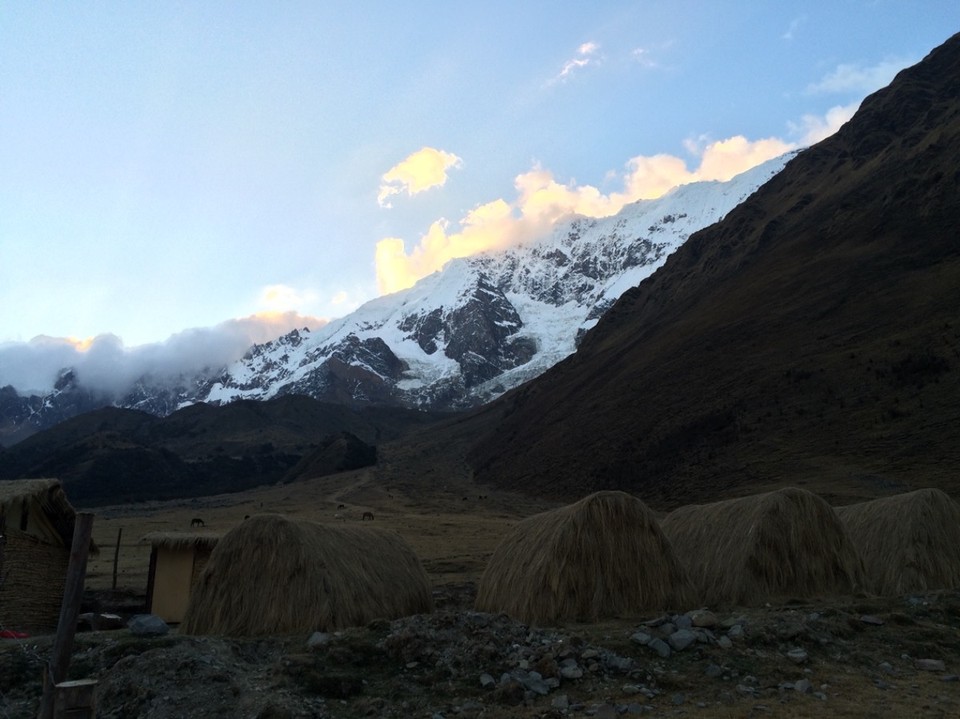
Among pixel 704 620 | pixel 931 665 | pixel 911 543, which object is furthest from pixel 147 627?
pixel 911 543

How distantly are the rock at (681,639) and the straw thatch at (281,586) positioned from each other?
590 centimetres

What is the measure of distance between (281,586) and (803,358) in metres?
50.8

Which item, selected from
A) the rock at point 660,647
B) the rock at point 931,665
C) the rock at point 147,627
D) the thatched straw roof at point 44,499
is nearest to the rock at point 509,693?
the rock at point 660,647

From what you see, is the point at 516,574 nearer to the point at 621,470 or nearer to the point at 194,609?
the point at 194,609

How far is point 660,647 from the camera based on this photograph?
10.6 m

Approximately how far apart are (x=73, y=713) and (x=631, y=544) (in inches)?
401

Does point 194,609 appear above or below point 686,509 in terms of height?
below

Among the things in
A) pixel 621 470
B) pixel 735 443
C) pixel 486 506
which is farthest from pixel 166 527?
pixel 735 443

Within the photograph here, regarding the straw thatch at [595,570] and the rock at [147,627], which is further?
the straw thatch at [595,570]

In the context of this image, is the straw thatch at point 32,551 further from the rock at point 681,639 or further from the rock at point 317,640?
the rock at point 681,639

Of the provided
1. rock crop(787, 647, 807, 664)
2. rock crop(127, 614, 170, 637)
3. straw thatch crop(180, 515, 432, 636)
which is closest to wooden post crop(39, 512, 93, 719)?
rock crop(127, 614, 170, 637)

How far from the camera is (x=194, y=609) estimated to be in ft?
46.5

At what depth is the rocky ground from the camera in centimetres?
883

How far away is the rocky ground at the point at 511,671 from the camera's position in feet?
29.0
